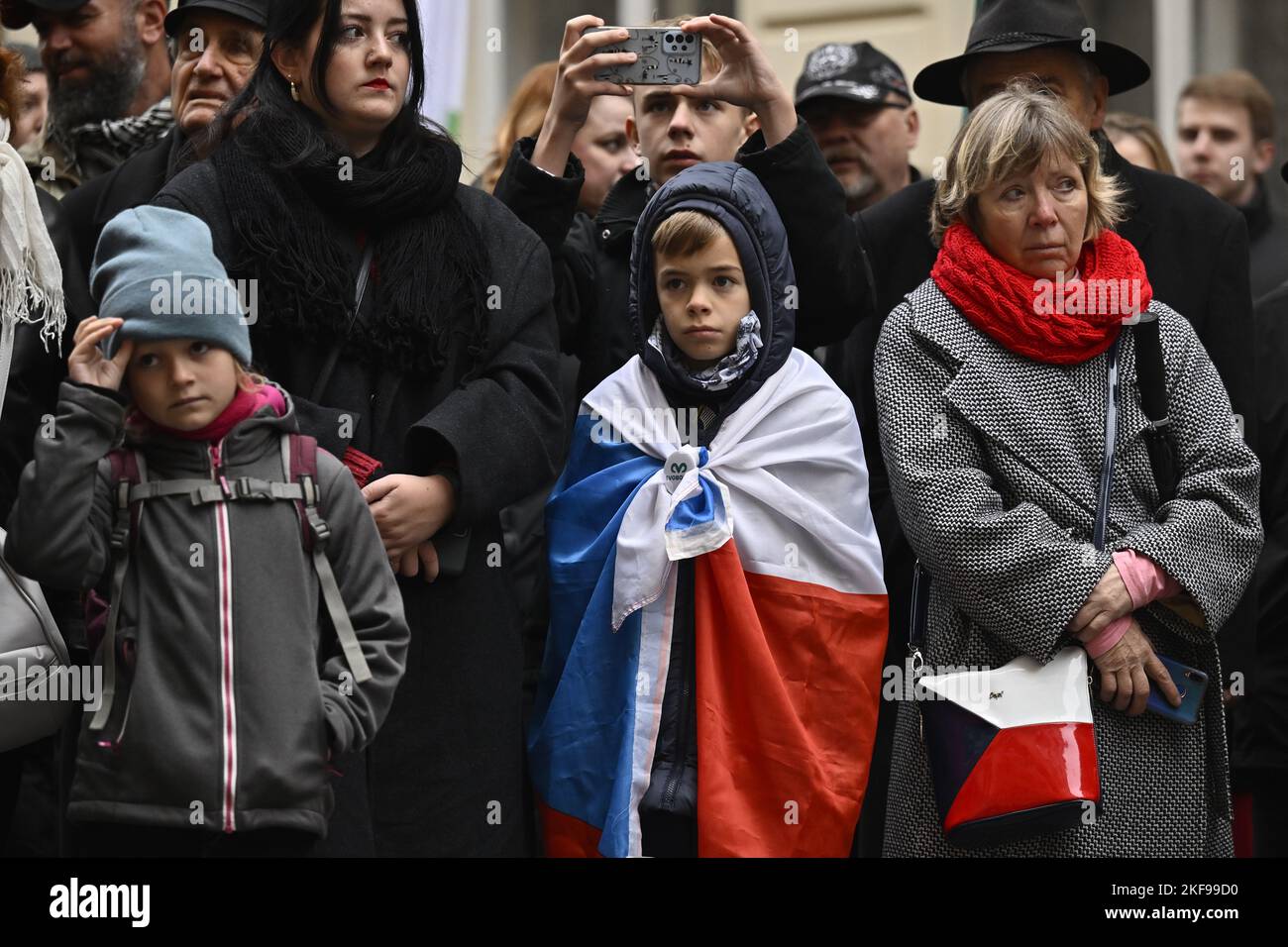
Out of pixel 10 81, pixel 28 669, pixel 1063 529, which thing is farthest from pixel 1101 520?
pixel 10 81

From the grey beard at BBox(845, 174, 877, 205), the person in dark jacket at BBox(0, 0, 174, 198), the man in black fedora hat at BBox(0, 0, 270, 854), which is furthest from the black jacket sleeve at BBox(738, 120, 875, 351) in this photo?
the person in dark jacket at BBox(0, 0, 174, 198)

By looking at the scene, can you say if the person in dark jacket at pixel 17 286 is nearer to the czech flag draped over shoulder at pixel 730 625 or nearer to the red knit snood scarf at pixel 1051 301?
the czech flag draped over shoulder at pixel 730 625

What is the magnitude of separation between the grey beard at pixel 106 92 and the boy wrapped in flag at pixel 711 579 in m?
2.18

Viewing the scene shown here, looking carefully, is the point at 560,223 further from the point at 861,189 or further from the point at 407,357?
the point at 861,189

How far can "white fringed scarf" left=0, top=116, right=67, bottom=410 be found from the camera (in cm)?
428

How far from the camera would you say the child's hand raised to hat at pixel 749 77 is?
4.81 metres

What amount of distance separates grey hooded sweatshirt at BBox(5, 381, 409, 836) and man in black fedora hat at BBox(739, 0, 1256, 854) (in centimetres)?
158

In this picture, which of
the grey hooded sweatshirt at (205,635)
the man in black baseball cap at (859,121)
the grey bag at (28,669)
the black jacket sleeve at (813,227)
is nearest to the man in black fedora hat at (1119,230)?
the black jacket sleeve at (813,227)

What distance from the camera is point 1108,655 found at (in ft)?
14.4

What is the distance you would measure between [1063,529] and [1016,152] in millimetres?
899

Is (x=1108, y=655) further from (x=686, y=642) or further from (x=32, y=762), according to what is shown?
(x=32, y=762)

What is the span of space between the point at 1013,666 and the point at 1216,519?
0.56 meters

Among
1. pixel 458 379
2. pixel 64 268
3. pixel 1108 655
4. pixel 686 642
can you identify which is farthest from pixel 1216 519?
pixel 64 268

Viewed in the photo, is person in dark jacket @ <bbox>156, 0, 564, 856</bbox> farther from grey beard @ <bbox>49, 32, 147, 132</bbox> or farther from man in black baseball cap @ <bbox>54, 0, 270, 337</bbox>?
grey beard @ <bbox>49, 32, 147, 132</bbox>
